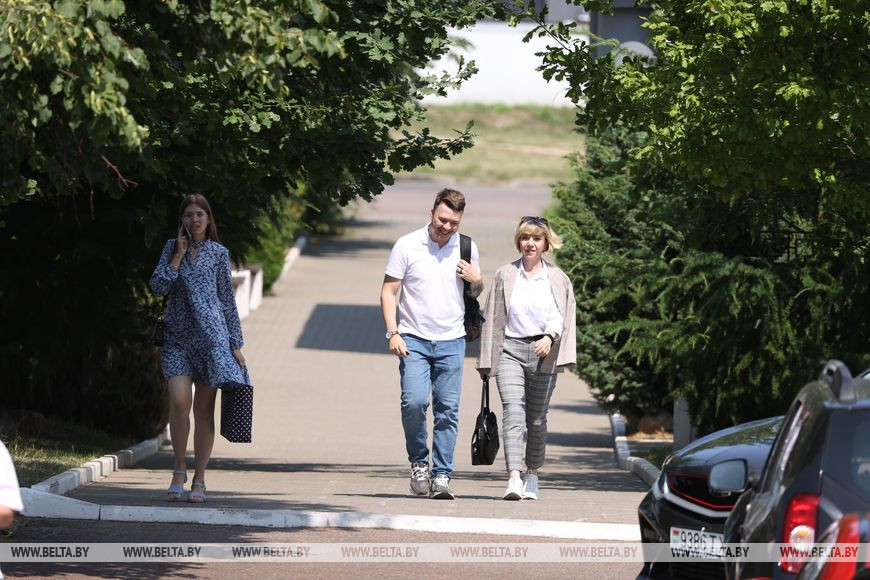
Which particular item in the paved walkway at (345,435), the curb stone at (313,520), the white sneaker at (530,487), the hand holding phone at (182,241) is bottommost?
the paved walkway at (345,435)

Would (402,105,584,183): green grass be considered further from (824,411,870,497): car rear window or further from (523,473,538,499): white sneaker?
(824,411,870,497): car rear window

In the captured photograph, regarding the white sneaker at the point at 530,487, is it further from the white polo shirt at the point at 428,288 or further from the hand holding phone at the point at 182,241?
the hand holding phone at the point at 182,241

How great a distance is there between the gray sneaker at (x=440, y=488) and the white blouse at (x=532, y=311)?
3.28ft

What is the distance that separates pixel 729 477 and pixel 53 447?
7.70 meters

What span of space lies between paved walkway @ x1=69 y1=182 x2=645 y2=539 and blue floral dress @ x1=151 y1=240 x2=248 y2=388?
0.83m

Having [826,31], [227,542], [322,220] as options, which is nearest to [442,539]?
[227,542]

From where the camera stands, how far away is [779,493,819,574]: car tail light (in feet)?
14.2

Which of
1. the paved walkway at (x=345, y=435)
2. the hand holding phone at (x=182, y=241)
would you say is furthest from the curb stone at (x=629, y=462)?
the hand holding phone at (x=182, y=241)

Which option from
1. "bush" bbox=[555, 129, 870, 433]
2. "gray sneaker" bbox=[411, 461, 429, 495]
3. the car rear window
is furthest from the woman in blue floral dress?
the car rear window

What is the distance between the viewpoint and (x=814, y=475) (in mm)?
4461

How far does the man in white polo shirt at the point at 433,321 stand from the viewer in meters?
9.32

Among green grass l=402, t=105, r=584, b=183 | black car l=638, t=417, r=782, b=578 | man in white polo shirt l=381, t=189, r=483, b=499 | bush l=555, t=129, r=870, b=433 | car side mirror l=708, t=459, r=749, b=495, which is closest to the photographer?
car side mirror l=708, t=459, r=749, b=495

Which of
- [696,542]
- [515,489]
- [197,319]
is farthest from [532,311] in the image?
[696,542]

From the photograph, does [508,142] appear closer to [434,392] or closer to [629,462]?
[629,462]
